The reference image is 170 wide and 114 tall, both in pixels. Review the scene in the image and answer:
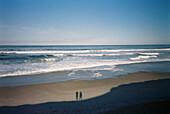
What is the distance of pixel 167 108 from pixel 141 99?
44.1 inches

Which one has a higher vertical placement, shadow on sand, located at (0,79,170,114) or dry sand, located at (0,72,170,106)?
shadow on sand, located at (0,79,170,114)

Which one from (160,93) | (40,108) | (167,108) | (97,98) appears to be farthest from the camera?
(160,93)

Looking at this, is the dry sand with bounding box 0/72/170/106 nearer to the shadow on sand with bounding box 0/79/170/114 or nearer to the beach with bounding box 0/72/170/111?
the beach with bounding box 0/72/170/111

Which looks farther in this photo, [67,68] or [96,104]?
[67,68]

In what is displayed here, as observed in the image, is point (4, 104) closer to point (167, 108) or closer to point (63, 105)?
point (63, 105)

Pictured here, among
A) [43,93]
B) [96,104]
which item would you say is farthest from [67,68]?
[96,104]

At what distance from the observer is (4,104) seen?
5.16 metres

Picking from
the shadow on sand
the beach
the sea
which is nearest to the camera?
the shadow on sand

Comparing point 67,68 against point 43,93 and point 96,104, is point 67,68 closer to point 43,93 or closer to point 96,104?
point 43,93

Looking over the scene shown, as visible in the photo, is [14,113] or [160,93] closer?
[14,113]

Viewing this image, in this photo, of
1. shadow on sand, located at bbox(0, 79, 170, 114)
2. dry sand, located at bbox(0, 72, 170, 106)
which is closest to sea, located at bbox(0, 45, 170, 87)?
dry sand, located at bbox(0, 72, 170, 106)

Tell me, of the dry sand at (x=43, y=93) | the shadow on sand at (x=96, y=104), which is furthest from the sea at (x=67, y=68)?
the shadow on sand at (x=96, y=104)

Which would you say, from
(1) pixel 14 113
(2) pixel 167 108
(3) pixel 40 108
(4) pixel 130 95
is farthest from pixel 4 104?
(2) pixel 167 108

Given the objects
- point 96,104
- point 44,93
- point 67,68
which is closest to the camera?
point 96,104
